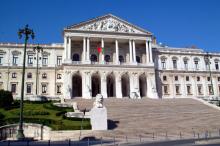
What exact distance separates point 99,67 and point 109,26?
1142cm

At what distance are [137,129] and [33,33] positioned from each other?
1610 cm

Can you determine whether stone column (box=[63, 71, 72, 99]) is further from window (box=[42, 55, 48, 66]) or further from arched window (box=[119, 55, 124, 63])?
arched window (box=[119, 55, 124, 63])

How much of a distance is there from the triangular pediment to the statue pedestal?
36.5 metres

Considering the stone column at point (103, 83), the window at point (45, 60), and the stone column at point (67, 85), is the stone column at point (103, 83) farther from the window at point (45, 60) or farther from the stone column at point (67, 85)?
the window at point (45, 60)

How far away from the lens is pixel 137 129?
31234 millimetres

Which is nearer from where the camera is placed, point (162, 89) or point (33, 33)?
point (33, 33)

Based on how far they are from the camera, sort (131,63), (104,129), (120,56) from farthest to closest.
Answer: (120,56) < (131,63) < (104,129)

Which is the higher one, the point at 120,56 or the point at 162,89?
the point at 120,56

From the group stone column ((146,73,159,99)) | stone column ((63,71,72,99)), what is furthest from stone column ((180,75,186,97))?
stone column ((63,71,72,99))

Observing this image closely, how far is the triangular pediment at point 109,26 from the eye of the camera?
6444 cm

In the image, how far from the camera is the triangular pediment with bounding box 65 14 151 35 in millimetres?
64438

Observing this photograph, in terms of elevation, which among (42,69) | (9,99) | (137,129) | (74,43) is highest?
(74,43)

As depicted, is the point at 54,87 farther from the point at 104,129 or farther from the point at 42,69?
the point at 104,129

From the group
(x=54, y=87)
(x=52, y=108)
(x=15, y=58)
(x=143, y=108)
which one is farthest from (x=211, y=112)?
(x=15, y=58)
